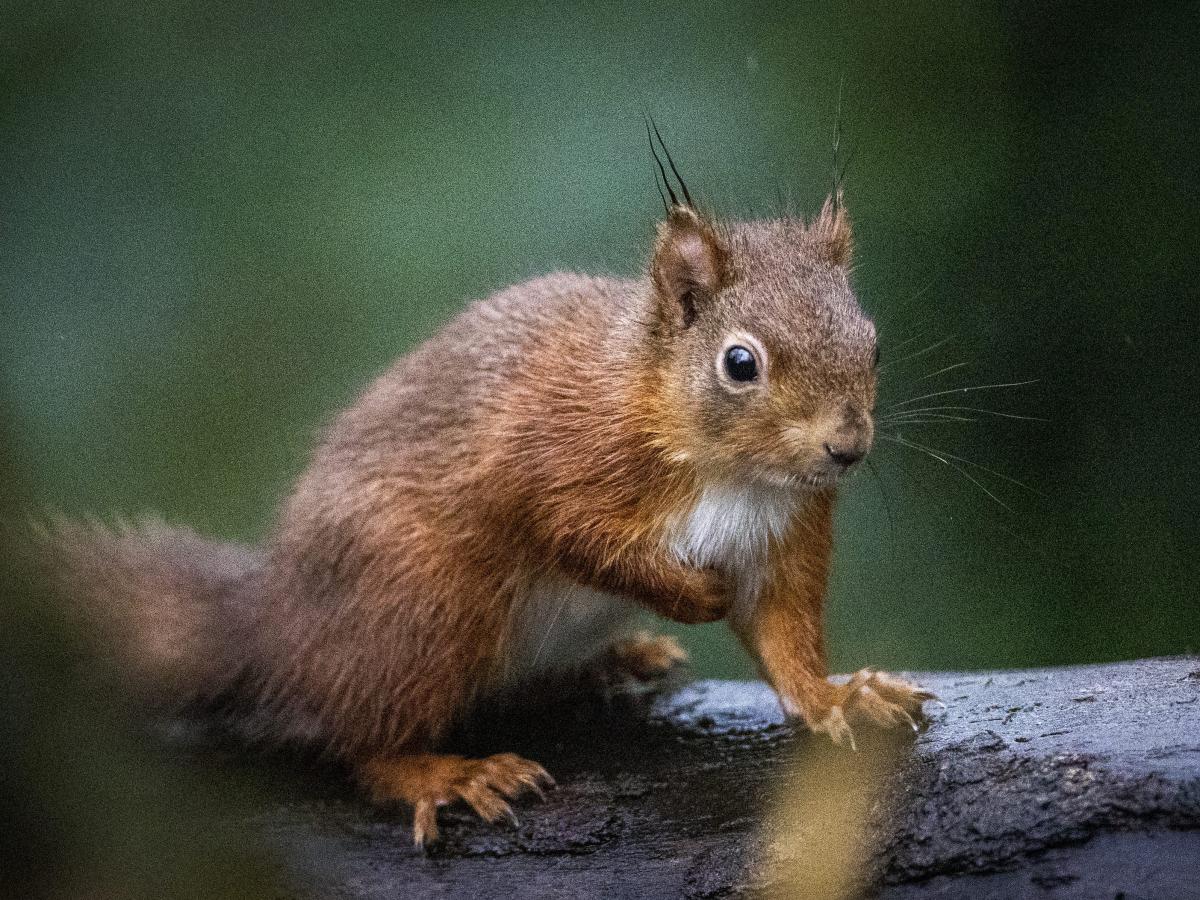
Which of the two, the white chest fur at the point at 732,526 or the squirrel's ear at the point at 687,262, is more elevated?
the squirrel's ear at the point at 687,262

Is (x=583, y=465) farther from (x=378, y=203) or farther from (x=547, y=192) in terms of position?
(x=378, y=203)

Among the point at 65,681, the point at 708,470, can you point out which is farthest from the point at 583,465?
the point at 65,681

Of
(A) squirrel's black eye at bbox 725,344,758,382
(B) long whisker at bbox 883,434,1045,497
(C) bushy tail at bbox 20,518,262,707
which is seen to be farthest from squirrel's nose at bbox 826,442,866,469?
(C) bushy tail at bbox 20,518,262,707

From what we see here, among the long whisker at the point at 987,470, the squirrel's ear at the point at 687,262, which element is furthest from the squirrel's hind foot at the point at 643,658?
the squirrel's ear at the point at 687,262

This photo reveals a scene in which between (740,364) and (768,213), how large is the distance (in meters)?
0.50

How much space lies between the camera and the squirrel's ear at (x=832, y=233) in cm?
240

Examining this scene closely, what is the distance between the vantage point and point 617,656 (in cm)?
303

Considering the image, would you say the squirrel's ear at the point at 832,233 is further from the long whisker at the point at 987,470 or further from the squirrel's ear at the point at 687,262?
the long whisker at the point at 987,470

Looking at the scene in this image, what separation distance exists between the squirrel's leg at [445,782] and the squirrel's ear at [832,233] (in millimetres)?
1127

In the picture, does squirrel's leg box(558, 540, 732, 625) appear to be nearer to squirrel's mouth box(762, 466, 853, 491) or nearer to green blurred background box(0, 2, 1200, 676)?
squirrel's mouth box(762, 466, 853, 491)

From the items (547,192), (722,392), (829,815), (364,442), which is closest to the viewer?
(829,815)

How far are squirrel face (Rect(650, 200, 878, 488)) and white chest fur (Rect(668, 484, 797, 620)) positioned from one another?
0.07m

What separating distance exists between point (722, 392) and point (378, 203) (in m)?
1.22

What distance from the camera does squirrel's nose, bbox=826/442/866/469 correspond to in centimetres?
208
